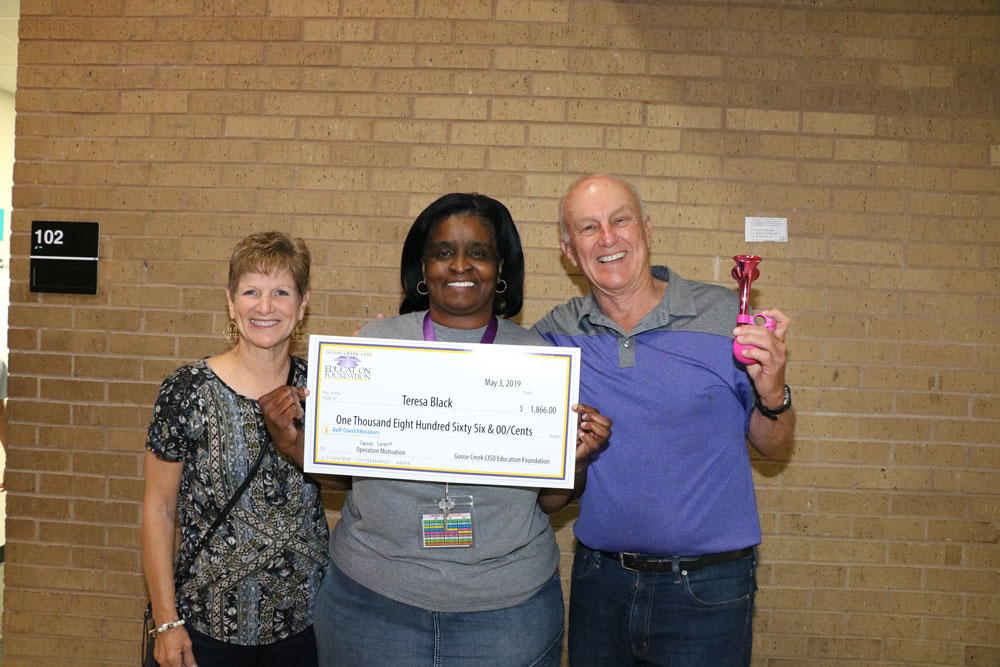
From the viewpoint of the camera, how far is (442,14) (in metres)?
3.35

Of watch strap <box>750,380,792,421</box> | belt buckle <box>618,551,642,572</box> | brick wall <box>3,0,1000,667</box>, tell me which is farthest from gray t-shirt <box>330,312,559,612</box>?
brick wall <box>3,0,1000,667</box>

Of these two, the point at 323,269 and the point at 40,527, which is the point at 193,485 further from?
the point at 40,527

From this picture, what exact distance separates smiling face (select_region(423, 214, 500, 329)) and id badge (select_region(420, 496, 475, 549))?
1.78 ft

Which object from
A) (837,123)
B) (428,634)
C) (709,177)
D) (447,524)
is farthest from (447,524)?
(837,123)

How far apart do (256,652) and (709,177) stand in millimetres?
2734

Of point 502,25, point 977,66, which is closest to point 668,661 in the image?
point 502,25

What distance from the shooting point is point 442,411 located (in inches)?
79.8

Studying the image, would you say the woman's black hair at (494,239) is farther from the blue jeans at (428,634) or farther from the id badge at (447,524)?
the blue jeans at (428,634)

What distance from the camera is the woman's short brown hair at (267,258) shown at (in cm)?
213

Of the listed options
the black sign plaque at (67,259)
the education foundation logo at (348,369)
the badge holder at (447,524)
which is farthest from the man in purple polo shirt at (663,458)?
the black sign plaque at (67,259)

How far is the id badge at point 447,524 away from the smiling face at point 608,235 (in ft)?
2.67

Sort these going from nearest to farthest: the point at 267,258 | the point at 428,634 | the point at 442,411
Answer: the point at 428,634
the point at 442,411
the point at 267,258

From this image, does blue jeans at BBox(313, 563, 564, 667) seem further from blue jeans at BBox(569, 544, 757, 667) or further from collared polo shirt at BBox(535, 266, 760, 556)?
collared polo shirt at BBox(535, 266, 760, 556)

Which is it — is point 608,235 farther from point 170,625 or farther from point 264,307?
point 170,625
